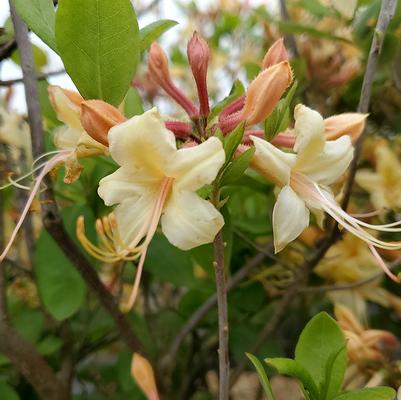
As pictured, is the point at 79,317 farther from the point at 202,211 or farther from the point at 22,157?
the point at 202,211

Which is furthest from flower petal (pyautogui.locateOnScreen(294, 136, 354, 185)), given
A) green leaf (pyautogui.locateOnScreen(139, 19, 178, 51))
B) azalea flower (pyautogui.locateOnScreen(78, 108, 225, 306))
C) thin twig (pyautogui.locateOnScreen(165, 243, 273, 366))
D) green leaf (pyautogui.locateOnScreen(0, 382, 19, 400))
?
green leaf (pyautogui.locateOnScreen(0, 382, 19, 400))

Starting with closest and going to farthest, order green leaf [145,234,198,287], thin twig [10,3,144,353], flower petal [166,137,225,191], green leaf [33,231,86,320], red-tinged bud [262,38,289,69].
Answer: flower petal [166,137,225,191] → red-tinged bud [262,38,289,69] → thin twig [10,3,144,353] → green leaf [33,231,86,320] → green leaf [145,234,198,287]

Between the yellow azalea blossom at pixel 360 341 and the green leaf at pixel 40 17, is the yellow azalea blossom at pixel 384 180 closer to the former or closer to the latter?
the yellow azalea blossom at pixel 360 341

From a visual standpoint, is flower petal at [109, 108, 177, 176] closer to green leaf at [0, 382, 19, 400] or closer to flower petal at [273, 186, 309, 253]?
flower petal at [273, 186, 309, 253]

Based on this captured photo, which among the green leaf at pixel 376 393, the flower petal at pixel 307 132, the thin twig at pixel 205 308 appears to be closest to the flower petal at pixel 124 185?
the flower petal at pixel 307 132

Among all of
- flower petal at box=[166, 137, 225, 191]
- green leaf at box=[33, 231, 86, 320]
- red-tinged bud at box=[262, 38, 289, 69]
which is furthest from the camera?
green leaf at box=[33, 231, 86, 320]

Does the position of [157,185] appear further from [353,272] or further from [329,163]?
[353,272]

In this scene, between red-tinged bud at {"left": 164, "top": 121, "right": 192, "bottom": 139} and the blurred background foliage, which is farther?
the blurred background foliage
